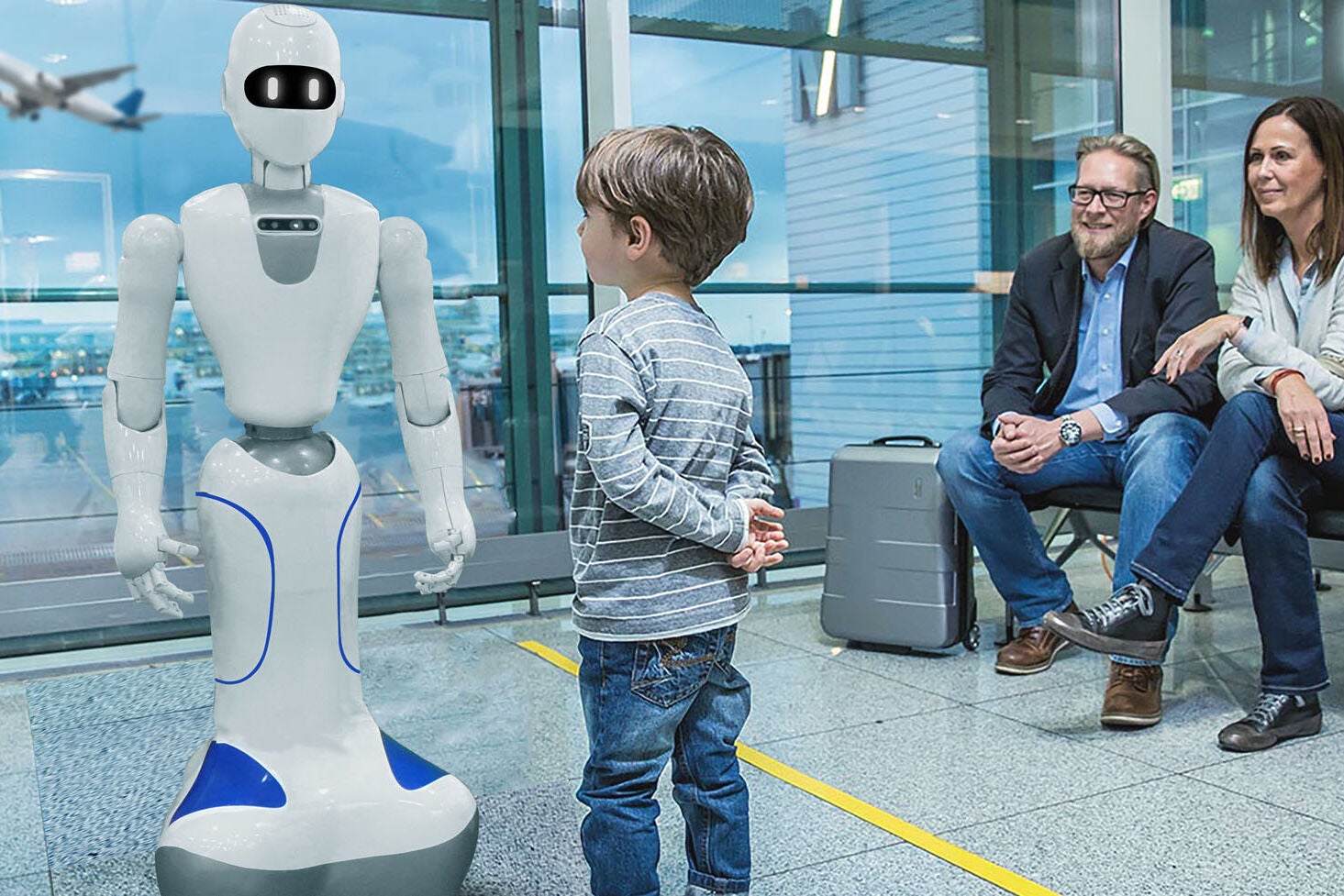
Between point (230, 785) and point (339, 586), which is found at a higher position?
point (339, 586)

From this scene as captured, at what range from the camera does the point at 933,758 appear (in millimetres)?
2676

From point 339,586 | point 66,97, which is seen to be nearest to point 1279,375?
point 339,586

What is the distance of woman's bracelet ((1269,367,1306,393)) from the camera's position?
2.82 meters

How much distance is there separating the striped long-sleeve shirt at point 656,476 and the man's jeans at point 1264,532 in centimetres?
139

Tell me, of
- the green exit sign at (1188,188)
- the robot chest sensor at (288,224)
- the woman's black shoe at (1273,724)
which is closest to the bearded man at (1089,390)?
the woman's black shoe at (1273,724)

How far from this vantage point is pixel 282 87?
1938mm

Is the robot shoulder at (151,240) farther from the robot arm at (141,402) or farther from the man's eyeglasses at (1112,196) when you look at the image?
the man's eyeglasses at (1112,196)

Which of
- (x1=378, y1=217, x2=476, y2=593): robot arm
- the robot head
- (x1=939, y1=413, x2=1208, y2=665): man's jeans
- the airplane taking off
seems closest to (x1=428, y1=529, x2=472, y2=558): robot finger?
(x1=378, y1=217, x2=476, y2=593): robot arm

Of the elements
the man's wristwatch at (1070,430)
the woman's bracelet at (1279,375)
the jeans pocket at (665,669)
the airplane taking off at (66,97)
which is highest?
the airplane taking off at (66,97)

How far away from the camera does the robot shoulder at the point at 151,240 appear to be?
1931 millimetres

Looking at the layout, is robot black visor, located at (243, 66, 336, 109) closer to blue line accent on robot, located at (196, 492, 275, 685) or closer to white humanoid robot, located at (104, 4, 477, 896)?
white humanoid robot, located at (104, 4, 477, 896)

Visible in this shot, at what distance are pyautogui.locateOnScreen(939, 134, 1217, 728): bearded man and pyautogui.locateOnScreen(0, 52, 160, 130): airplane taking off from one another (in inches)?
106

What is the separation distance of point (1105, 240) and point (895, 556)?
3.18ft

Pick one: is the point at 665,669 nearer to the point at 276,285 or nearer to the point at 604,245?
the point at 604,245
